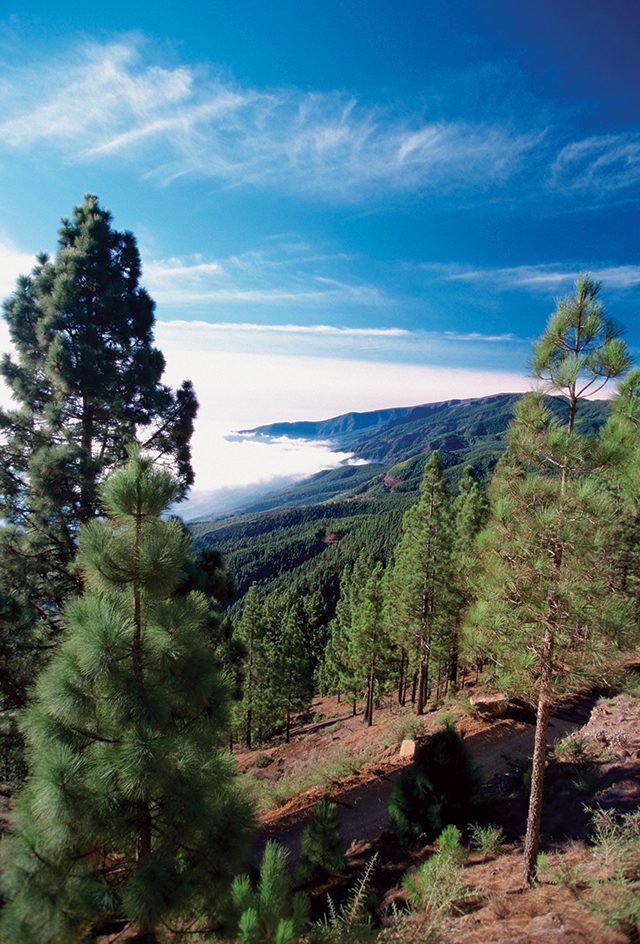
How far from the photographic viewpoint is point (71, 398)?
864cm

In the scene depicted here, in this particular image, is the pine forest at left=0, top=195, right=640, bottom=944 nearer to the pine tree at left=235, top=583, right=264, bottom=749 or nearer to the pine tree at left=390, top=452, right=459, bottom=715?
the pine tree at left=390, top=452, right=459, bottom=715

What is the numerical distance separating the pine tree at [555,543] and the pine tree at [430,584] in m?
12.4

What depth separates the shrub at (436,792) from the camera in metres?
8.79

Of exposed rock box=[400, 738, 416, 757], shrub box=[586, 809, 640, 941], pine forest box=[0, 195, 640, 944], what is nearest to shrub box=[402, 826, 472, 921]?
pine forest box=[0, 195, 640, 944]

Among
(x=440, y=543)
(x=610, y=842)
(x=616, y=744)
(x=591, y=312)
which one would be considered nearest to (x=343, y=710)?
(x=440, y=543)

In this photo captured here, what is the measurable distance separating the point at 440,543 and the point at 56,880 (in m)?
17.4

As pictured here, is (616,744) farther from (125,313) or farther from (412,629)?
(125,313)

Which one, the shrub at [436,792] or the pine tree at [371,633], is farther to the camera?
the pine tree at [371,633]

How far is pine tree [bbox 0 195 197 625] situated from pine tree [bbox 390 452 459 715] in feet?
40.7

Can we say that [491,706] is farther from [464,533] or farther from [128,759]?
[128,759]

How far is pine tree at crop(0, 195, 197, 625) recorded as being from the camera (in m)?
7.73

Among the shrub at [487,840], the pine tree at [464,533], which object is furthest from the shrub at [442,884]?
the pine tree at [464,533]

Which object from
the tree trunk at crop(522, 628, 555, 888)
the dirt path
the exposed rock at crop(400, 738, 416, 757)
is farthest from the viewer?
the exposed rock at crop(400, 738, 416, 757)

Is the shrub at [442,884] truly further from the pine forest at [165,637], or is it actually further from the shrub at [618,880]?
the shrub at [618,880]
